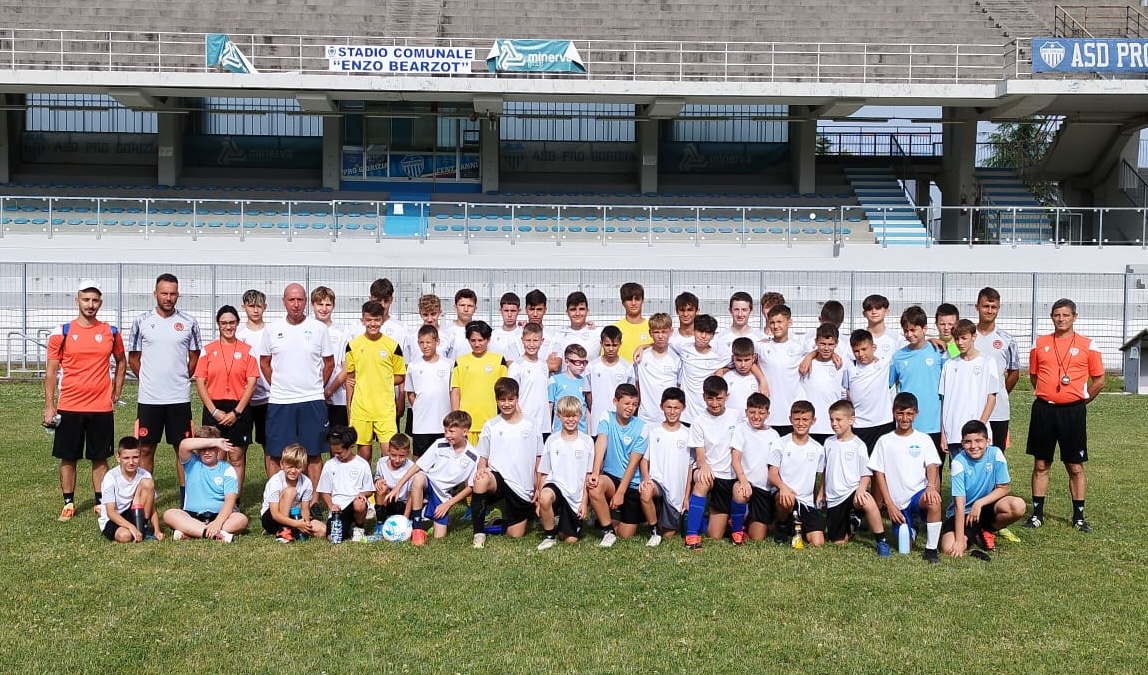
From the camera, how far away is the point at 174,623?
5.63 m

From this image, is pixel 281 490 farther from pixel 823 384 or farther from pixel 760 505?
pixel 823 384

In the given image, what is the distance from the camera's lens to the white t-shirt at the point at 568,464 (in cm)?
763

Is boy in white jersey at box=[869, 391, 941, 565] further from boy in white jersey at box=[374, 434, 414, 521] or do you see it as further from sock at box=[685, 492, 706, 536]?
boy in white jersey at box=[374, 434, 414, 521]

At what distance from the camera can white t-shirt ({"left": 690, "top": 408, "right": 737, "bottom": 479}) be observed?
25.3ft

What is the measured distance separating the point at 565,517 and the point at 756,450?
4.76ft

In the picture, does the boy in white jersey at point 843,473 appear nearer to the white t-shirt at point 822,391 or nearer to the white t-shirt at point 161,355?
the white t-shirt at point 822,391

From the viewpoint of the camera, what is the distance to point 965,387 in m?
8.00

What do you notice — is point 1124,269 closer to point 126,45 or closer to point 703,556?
point 703,556

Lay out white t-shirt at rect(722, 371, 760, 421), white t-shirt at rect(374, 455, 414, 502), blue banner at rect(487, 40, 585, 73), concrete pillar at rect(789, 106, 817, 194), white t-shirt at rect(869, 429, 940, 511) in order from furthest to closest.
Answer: concrete pillar at rect(789, 106, 817, 194) < blue banner at rect(487, 40, 585, 73) < white t-shirt at rect(722, 371, 760, 421) < white t-shirt at rect(374, 455, 414, 502) < white t-shirt at rect(869, 429, 940, 511)

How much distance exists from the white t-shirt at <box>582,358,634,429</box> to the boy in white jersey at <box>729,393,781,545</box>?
1063 mm

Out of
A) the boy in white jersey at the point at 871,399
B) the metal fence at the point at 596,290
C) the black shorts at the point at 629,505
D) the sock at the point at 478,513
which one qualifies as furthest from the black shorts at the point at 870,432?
the metal fence at the point at 596,290

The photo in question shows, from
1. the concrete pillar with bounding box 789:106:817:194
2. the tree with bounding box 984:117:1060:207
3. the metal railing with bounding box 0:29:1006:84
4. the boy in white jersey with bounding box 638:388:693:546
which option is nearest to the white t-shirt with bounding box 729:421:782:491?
the boy in white jersey with bounding box 638:388:693:546

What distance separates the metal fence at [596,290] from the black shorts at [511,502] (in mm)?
13116

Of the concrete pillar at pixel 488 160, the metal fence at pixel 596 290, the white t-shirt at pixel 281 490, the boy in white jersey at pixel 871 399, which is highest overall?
the concrete pillar at pixel 488 160
